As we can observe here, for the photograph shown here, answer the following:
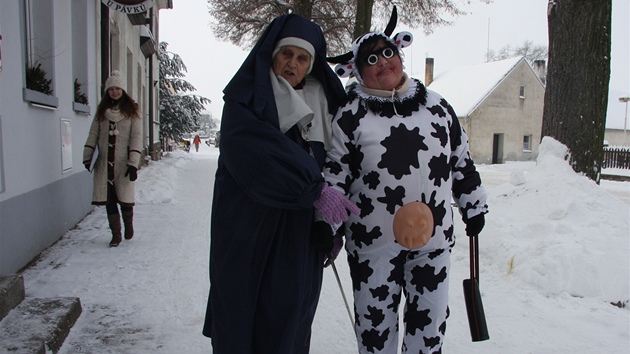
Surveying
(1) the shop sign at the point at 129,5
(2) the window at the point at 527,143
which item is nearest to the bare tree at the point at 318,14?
(1) the shop sign at the point at 129,5

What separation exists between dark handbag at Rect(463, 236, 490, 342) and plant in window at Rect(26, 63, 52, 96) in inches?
159

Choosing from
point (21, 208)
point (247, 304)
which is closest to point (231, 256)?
point (247, 304)

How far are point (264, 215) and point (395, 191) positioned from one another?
0.63 metres

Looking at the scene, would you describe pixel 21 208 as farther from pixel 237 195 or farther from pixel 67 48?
pixel 237 195

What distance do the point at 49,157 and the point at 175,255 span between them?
61.8 inches

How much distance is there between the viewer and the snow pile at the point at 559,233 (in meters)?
3.78

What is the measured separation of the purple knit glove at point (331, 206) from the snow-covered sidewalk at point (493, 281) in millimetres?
1311

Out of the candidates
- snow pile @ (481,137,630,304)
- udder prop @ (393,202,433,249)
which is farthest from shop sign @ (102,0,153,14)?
udder prop @ (393,202,433,249)

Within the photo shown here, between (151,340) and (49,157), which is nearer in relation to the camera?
(151,340)

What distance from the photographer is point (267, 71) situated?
1.99m

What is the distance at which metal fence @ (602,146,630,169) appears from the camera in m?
22.1

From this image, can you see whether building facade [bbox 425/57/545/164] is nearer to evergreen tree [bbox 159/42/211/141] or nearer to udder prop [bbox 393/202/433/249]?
evergreen tree [bbox 159/42/211/141]

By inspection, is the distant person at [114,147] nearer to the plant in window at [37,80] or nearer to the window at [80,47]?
the plant in window at [37,80]

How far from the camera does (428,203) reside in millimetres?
2211
